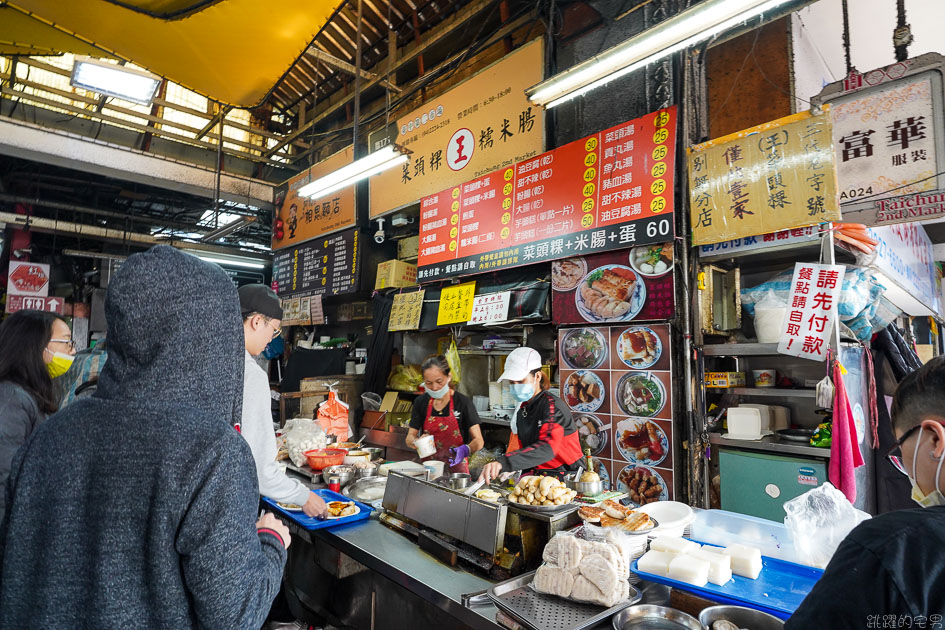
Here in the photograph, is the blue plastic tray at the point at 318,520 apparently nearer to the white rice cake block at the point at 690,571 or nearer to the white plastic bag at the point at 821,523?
the white rice cake block at the point at 690,571

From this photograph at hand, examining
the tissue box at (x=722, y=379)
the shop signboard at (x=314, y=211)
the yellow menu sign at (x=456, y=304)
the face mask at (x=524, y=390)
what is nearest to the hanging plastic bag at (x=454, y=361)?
the yellow menu sign at (x=456, y=304)

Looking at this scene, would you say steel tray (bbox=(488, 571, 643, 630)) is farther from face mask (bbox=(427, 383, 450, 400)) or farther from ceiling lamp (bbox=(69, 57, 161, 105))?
ceiling lamp (bbox=(69, 57, 161, 105))

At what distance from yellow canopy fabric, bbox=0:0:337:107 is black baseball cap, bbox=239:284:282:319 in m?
1.93

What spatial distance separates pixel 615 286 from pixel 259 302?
2.95m

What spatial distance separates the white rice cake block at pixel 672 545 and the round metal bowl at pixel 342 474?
2.11 metres

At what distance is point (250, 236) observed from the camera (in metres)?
11.5

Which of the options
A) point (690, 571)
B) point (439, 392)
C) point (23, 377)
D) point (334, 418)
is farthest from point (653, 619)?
point (334, 418)

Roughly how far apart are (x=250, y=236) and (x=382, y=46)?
6.35 meters

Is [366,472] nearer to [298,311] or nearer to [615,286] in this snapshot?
[615,286]

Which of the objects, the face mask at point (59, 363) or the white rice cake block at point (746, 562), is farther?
the face mask at point (59, 363)

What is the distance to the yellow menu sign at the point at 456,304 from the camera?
218 inches

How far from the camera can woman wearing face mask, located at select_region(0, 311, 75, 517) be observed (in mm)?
2371

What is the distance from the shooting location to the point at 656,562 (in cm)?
173

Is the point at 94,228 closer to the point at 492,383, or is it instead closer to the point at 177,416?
the point at 492,383
